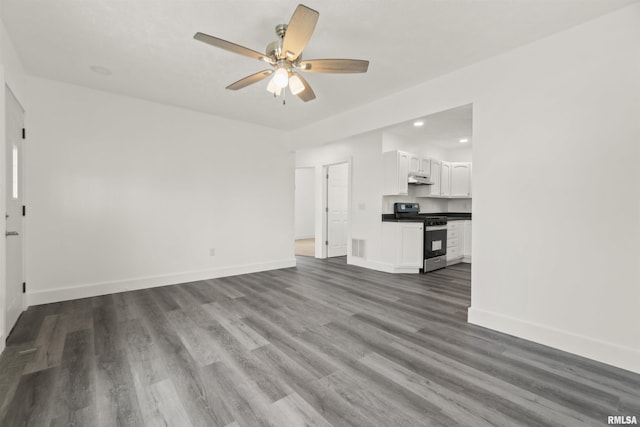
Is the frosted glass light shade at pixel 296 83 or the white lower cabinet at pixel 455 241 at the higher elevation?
the frosted glass light shade at pixel 296 83

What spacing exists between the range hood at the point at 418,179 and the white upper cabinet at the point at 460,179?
84 cm

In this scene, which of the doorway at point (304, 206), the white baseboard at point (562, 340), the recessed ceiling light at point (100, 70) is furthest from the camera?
the doorway at point (304, 206)

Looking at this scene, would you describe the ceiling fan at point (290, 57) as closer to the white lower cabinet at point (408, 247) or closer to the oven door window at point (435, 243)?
→ the white lower cabinet at point (408, 247)

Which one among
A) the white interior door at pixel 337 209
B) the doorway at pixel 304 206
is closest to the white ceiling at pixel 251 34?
the white interior door at pixel 337 209

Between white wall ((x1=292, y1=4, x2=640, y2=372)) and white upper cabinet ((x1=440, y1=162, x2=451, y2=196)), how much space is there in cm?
338

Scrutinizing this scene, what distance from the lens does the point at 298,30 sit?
72.7 inches

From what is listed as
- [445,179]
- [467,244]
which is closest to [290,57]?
[445,179]

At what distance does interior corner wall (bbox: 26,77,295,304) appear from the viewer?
3.34 meters

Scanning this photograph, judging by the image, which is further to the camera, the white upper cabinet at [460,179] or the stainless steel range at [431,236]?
the white upper cabinet at [460,179]

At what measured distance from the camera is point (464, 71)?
2906 mm

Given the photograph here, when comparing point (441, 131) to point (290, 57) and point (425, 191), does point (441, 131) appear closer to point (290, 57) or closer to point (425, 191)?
point (425, 191)

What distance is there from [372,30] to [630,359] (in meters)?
3.18

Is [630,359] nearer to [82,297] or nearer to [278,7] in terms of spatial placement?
[278,7]

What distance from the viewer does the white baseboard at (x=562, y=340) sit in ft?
6.70
